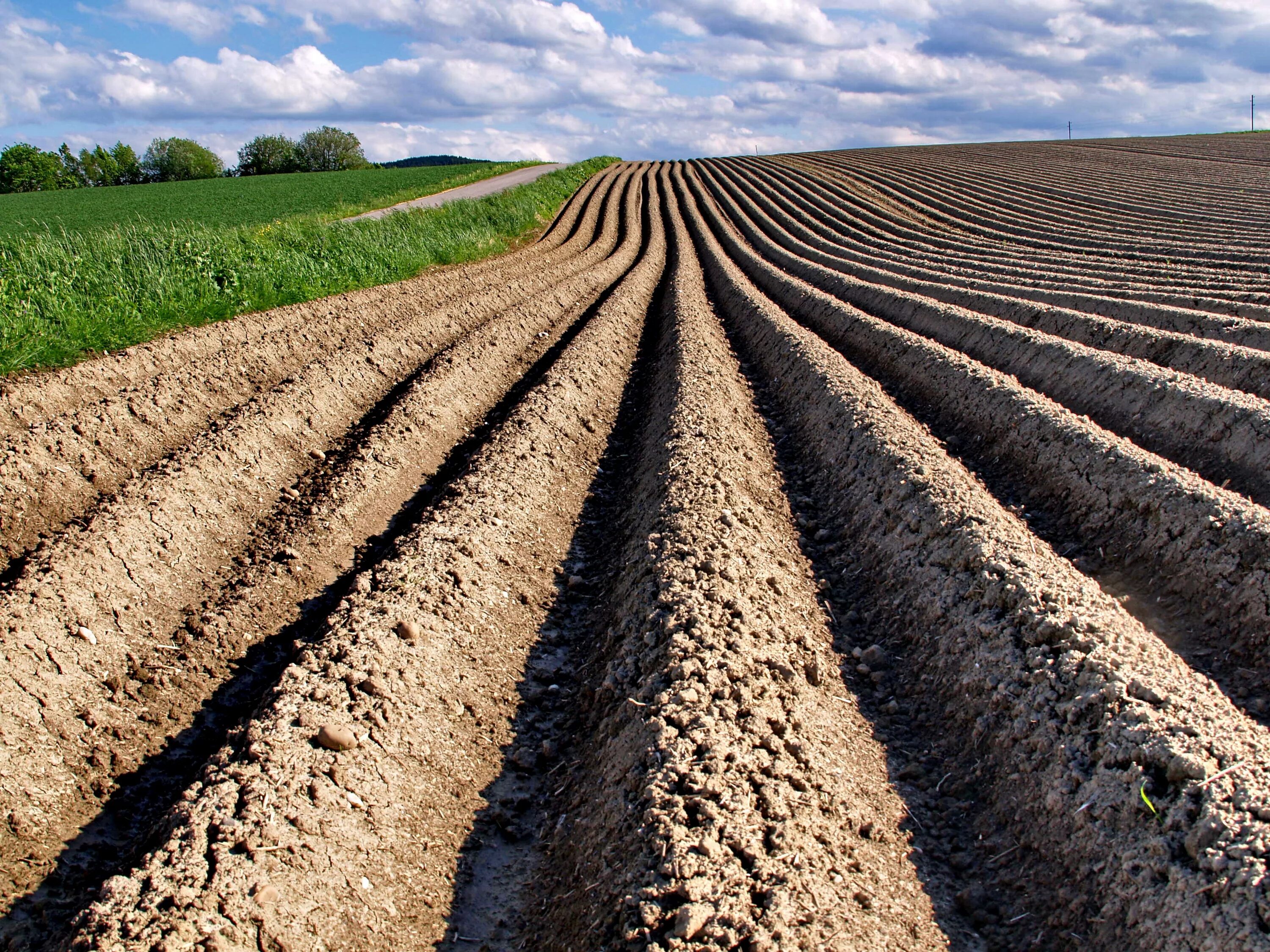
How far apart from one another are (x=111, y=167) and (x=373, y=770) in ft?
267

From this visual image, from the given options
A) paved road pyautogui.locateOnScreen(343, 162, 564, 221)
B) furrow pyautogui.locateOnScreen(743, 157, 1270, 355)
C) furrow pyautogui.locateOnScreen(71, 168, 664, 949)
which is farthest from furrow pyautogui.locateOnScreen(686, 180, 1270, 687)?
paved road pyautogui.locateOnScreen(343, 162, 564, 221)

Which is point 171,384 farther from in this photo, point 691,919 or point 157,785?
point 691,919

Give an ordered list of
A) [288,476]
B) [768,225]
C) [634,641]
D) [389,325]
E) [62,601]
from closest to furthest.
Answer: [634,641], [62,601], [288,476], [389,325], [768,225]

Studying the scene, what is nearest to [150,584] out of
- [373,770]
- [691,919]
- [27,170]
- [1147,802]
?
[373,770]

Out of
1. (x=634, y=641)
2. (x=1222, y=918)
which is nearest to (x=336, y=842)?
(x=634, y=641)

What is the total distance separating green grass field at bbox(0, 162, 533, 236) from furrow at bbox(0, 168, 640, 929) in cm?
1268

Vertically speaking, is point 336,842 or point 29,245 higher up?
point 29,245

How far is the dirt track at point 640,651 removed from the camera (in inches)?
104

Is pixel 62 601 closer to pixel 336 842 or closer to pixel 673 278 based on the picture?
pixel 336 842

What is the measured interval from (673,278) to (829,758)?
42.2 feet

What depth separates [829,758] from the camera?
323cm

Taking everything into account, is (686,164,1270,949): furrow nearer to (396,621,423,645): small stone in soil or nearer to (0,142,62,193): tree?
(396,621,423,645): small stone in soil

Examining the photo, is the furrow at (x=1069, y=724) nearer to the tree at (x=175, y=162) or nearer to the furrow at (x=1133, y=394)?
the furrow at (x=1133, y=394)

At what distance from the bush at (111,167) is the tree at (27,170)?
101 inches
